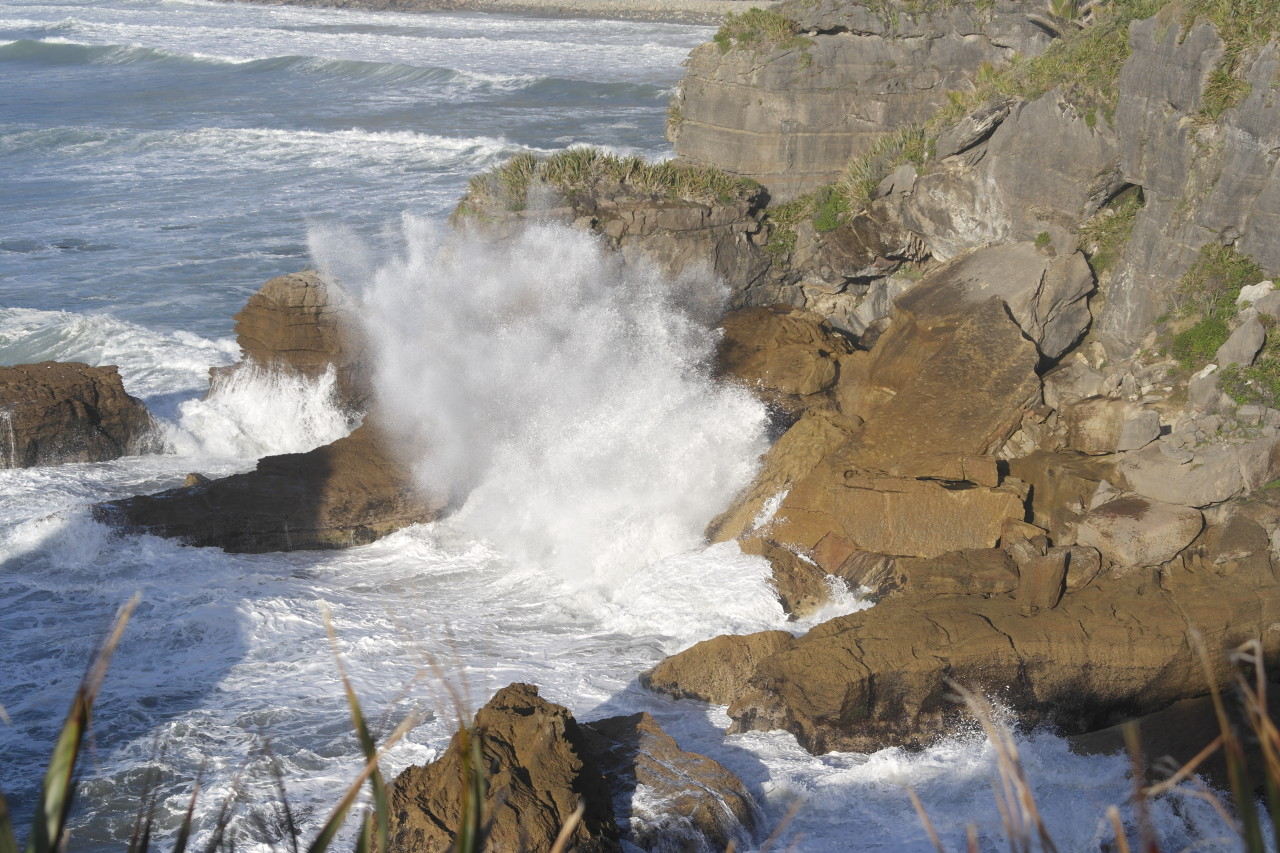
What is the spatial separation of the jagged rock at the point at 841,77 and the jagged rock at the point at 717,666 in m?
7.17

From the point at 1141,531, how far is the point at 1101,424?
1.54 metres

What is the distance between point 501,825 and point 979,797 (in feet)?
10.3

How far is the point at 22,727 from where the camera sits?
7.75 meters

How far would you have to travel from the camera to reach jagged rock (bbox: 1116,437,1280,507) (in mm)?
8023

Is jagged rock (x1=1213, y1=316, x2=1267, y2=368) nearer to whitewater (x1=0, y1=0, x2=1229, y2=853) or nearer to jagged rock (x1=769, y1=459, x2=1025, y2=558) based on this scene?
jagged rock (x1=769, y1=459, x2=1025, y2=558)

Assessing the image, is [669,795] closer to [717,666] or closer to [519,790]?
[519,790]

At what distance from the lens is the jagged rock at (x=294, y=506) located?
10.4 meters

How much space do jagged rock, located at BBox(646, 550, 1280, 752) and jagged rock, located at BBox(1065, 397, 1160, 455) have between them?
5.50 ft

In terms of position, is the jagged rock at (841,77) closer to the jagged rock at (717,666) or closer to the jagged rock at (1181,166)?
the jagged rock at (1181,166)

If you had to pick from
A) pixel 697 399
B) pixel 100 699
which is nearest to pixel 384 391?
pixel 697 399

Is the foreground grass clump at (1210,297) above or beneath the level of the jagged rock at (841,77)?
beneath

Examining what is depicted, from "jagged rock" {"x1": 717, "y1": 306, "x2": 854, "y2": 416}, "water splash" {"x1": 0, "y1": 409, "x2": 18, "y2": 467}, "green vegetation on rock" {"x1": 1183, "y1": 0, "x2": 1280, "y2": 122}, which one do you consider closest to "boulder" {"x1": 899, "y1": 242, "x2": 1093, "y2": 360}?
"jagged rock" {"x1": 717, "y1": 306, "x2": 854, "y2": 416}

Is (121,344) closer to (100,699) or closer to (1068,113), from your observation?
(100,699)

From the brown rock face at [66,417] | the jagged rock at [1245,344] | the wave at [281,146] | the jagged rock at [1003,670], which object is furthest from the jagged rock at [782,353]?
the wave at [281,146]
